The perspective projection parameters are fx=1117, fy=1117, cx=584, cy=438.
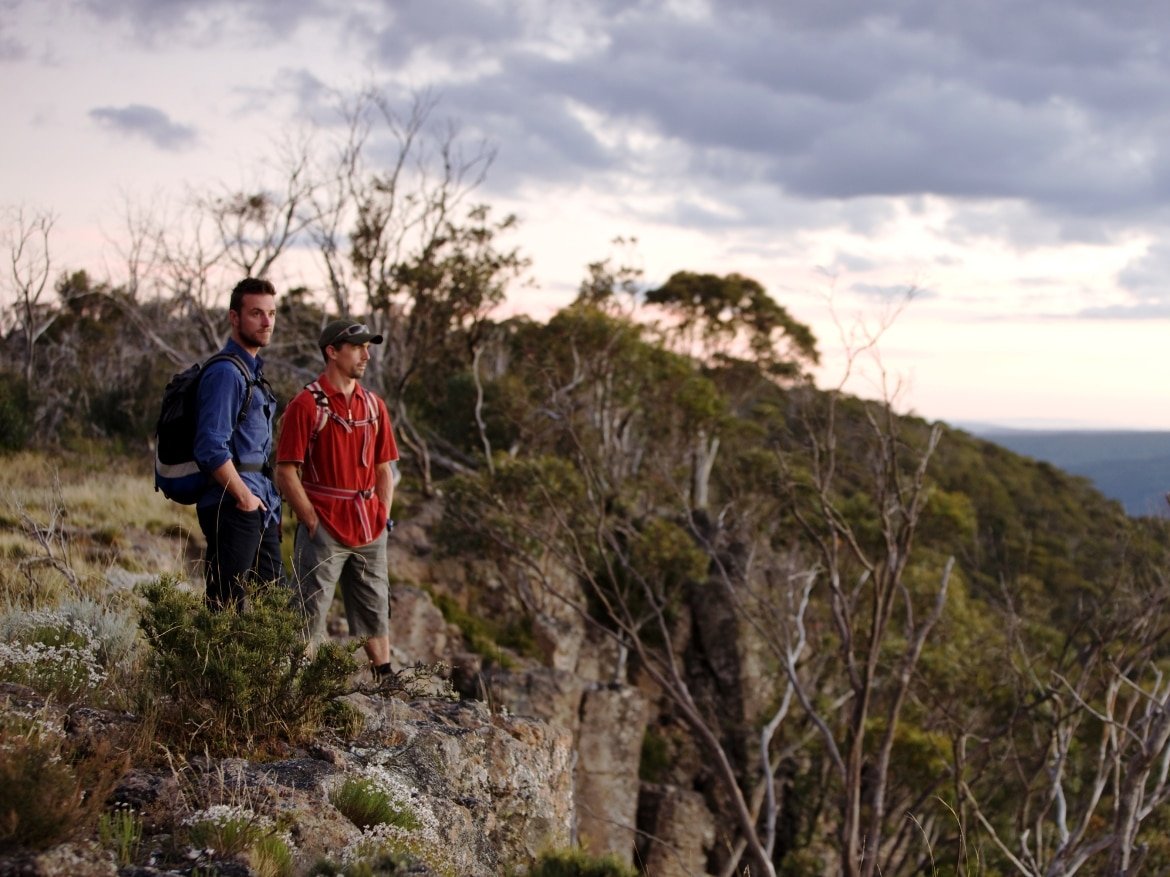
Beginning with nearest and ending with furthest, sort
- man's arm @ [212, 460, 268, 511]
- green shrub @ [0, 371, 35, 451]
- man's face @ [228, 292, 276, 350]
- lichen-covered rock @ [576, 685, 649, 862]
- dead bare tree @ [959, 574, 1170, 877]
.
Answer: man's arm @ [212, 460, 268, 511] < man's face @ [228, 292, 276, 350] < dead bare tree @ [959, 574, 1170, 877] < green shrub @ [0, 371, 35, 451] < lichen-covered rock @ [576, 685, 649, 862]

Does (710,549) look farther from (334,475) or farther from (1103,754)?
(334,475)

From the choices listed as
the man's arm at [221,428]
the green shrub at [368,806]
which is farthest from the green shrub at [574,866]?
the man's arm at [221,428]

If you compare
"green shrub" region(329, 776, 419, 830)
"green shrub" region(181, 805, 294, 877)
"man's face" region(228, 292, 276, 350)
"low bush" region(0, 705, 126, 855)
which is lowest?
"green shrub" region(329, 776, 419, 830)

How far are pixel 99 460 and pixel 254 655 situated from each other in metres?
11.9

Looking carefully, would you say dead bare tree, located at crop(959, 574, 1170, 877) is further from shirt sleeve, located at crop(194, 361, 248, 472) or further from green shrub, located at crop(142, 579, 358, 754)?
shirt sleeve, located at crop(194, 361, 248, 472)

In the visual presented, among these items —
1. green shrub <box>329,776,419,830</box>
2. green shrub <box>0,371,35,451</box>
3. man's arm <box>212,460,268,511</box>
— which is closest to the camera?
green shrub <box>329,776,419,830</box>

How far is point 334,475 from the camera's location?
495 cm

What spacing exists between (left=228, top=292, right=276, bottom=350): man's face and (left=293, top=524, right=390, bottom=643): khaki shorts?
0.82 metres

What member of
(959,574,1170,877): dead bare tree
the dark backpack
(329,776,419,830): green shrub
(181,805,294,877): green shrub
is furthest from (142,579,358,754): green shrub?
(959,574,1170,877): dead bare tree

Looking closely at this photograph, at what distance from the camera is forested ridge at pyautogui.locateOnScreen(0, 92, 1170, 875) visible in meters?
13.7

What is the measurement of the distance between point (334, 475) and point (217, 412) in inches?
27.6

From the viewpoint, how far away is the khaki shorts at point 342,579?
4898 millimetres

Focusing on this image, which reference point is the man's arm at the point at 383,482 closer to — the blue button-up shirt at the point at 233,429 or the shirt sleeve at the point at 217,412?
the blue button-up shirt at the point at 233,429

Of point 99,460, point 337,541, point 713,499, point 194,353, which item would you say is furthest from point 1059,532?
point 337,541
